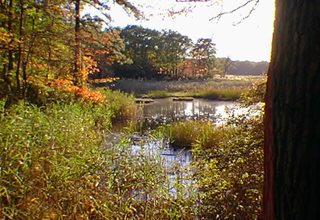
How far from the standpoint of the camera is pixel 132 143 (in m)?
6.15

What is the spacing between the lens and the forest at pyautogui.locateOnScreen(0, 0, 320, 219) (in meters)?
1.22

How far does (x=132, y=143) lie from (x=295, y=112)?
5.04 m

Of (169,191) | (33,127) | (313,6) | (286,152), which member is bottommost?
(169,191)

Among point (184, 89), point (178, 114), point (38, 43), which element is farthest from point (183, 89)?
point (38, 43)

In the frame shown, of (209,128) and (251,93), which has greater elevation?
(251,93)

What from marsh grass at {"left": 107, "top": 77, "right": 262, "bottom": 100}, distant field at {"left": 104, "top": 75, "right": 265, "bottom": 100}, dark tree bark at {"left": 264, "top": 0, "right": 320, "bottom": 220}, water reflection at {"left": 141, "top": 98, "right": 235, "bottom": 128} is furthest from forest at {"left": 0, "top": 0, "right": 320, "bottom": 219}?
distant field at {"left": 104, "top": 75, "right": 265, "bottom": 100}

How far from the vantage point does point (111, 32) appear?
514 inches

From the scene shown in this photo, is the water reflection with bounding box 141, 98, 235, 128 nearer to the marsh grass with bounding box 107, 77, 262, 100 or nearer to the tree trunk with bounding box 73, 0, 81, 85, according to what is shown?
the marsh grass with bounding box 107, 77, 262, 100

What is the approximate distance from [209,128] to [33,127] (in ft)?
16.2

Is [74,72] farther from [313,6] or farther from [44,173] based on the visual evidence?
[313,6]

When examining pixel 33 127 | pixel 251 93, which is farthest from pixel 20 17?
pixel 251 93

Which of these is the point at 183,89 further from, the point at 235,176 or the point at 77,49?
the point at 235,176

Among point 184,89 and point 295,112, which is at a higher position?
point 295,112

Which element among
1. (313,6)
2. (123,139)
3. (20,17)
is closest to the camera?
(313,6)
